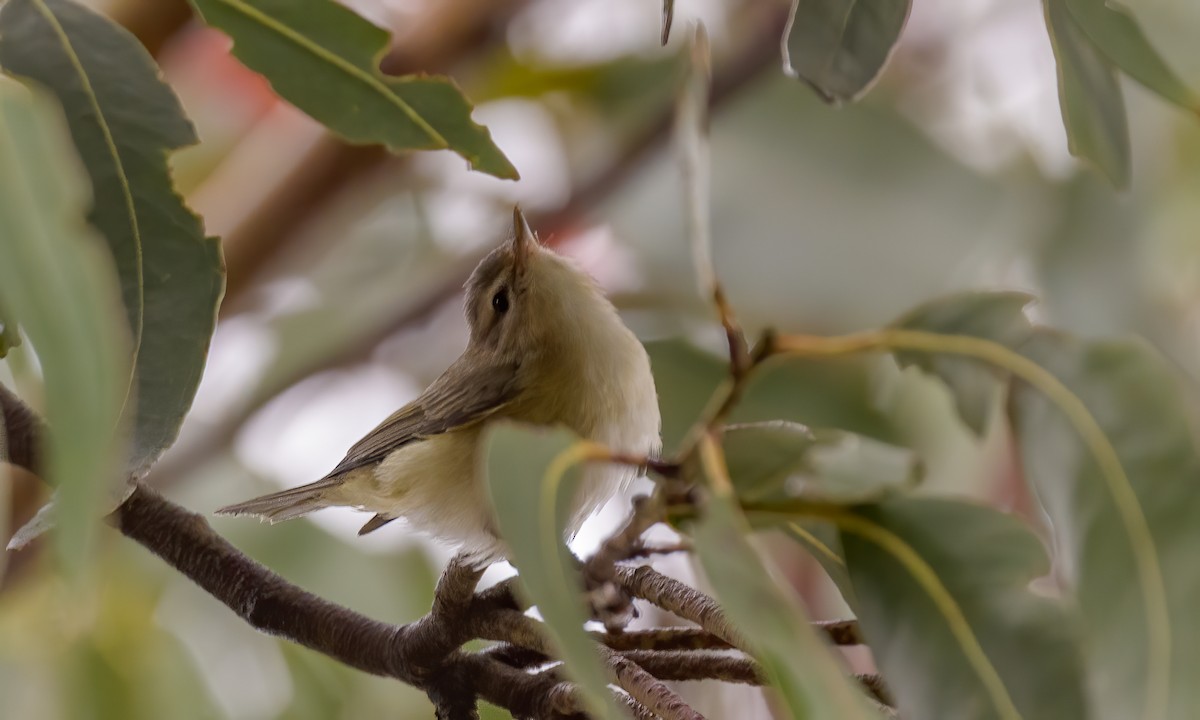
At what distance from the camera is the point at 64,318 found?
1.95ft

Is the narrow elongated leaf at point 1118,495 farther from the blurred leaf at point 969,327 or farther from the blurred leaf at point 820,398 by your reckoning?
the blurred leaf at point 820,398

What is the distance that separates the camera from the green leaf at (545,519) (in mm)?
690

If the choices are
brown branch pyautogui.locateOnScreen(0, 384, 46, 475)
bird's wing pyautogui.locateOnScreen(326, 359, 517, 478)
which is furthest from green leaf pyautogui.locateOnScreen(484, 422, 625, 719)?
bird's wing pyautogui.locateOnScreen(326, 359, 517, 478)

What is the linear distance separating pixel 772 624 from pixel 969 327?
13.7 inches

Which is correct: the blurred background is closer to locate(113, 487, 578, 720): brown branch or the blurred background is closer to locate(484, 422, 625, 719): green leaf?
locate(113, 487, 578, 720): brown branch

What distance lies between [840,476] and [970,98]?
6.85 ft

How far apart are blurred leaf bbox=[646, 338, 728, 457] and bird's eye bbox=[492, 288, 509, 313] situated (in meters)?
0.21

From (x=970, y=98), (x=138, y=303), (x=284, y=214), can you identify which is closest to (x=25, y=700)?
(x=138, y=303)

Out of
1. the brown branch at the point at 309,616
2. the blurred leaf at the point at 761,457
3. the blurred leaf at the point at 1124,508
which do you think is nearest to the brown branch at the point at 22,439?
the brown branch at the point at 309,616

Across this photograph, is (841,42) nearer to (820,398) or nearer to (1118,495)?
(1118,495)

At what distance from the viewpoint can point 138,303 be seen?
2.88 feet

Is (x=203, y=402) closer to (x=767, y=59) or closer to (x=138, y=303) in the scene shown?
(x=767, y=59)

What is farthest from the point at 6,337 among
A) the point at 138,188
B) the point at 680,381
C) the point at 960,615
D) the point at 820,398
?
the point at 820,398

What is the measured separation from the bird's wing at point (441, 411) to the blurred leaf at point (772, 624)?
2.19 ft
